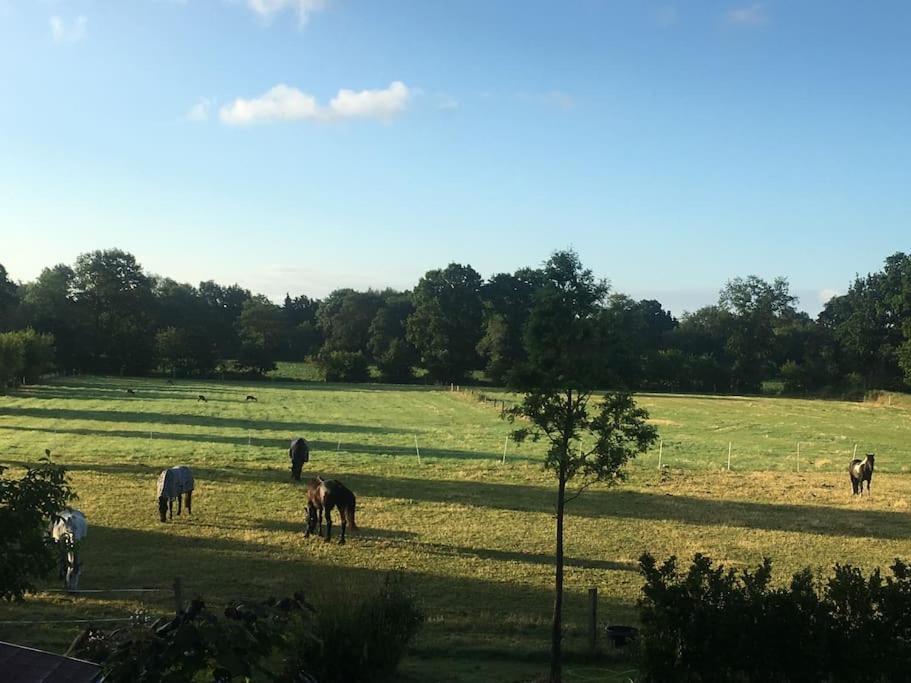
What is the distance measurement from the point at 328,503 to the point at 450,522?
340 cm

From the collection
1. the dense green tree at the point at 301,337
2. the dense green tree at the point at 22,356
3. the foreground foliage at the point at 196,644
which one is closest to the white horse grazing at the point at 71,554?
the foreground foliage at the point at 196,644

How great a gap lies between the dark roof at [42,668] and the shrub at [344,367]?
101m

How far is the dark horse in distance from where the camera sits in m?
17.3

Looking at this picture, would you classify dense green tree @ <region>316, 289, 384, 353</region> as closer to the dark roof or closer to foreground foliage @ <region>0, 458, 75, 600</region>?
foreground foliage @ <region>0, 458, 75, 600</region>

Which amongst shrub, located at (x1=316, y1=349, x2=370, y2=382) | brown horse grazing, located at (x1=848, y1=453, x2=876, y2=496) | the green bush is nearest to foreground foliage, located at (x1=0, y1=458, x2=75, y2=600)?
the green bush

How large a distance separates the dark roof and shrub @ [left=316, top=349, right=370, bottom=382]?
101 metres

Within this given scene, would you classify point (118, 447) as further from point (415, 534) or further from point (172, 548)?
point (415, 534)

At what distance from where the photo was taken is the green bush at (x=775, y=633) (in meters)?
6.19

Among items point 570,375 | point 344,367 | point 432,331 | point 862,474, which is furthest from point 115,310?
point 570,375

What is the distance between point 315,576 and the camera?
12984 mm

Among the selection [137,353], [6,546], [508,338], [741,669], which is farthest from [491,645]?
[137,353]

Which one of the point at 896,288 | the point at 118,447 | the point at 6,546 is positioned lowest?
the point at 118,447

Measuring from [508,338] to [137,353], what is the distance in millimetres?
52380

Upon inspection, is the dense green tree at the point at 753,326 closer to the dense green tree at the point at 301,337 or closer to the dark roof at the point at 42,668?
the dense green tree at the point at 301,337
